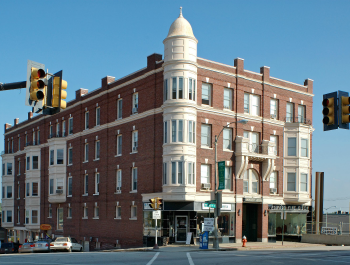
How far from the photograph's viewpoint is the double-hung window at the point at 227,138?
136 ft

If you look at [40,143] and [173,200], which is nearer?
[173,200]

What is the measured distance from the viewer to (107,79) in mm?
47906

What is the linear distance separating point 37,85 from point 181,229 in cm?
3036

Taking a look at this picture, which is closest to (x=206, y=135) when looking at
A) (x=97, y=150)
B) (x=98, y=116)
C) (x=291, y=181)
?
(x=291, y=181)

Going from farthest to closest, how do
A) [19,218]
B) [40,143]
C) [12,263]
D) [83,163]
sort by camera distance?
[19,218]
[40,143]
[83,163]
[12,263]

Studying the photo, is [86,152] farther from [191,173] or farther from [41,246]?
[191,173]

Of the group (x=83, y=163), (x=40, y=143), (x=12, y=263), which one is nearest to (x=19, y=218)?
(x=40, y=143)

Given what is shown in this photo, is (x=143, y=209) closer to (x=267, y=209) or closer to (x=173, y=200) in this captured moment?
(x=173, y=200)

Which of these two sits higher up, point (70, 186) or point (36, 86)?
point (36, 86)

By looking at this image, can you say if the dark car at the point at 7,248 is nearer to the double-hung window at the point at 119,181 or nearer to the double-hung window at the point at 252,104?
the double-hung window at the point at 119,181

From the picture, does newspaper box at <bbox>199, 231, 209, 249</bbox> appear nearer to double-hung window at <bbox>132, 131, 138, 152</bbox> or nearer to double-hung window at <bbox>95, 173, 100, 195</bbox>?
double-hung window at <bbox>132, 131, 138, 152</bbox>

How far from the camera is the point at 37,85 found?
1020 centimetres

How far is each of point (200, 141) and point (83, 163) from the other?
55.3 ft

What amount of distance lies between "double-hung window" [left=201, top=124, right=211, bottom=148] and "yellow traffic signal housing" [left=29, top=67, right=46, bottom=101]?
30.4 meters
